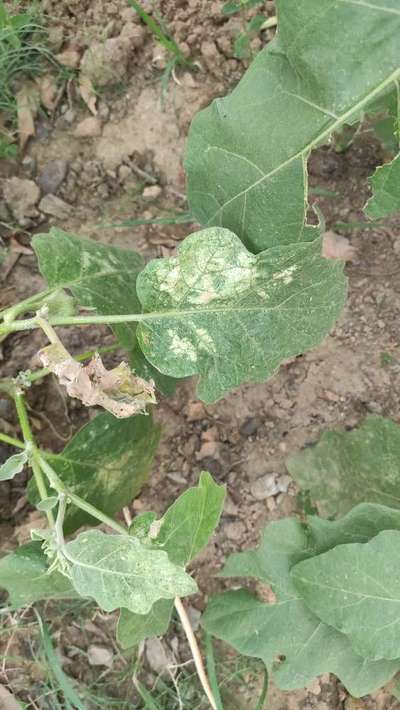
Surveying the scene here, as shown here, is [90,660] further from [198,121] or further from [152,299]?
[198,121]

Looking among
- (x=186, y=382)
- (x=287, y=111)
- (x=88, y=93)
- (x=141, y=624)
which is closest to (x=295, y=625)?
(x=141, y=624)

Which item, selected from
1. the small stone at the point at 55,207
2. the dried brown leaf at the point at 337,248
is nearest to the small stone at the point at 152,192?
the small stone at the point at 55,207

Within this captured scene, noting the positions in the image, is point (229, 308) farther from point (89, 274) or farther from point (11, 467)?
point (11, 467)

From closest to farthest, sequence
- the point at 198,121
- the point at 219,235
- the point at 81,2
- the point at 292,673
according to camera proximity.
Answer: the point at 219,235 < the point at 198,121 < the point at 292,673 < the point at 81,2

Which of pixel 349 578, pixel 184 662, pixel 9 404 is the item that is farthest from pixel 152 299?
pixel 184 662

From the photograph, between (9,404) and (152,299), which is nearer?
(152,299)
